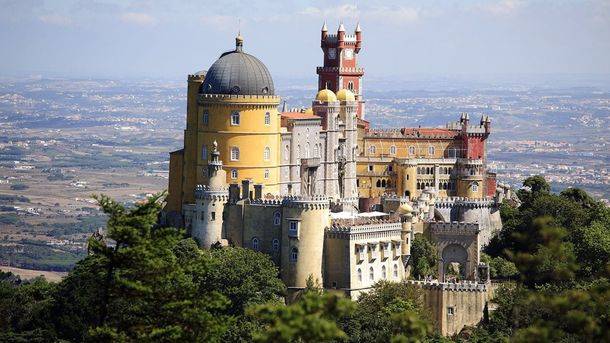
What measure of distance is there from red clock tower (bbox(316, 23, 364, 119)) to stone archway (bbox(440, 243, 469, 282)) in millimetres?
28663

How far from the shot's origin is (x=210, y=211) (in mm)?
99125

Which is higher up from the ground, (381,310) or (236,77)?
(236,77)

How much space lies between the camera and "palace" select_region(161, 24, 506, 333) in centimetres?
9631

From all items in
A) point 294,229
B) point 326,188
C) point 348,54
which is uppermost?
point 348,54

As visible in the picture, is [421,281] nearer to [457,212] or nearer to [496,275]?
[496,275]

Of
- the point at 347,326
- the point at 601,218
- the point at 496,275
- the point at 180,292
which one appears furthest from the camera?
the point at 601,218

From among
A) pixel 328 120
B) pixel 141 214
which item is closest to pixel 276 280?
pixel 328 120

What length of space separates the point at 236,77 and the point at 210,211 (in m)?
10.4

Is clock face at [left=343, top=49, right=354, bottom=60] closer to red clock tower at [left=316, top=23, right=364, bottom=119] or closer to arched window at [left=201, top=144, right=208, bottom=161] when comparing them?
red clock tower at [left=316, top=23, right=364, bottom=119]

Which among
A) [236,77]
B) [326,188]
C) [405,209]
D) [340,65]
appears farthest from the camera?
[340,65]

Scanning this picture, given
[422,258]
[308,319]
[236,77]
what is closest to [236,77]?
[236,77]

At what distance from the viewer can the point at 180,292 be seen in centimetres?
6319

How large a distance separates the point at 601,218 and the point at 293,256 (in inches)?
1097

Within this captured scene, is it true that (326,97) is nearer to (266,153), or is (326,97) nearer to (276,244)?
(266,153)
